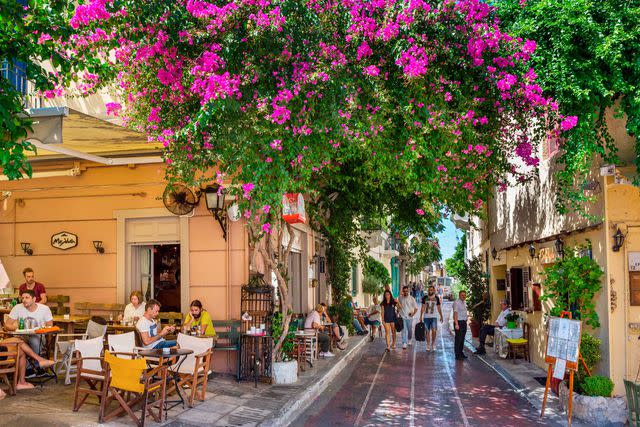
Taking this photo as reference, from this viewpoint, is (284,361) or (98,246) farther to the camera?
(98,246)

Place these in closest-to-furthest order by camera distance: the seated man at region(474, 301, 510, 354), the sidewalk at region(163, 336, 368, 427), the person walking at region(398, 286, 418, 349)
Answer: the sidewalk at region(163, 336, 368, 427)
the seated man at region(474, 301, 510, 354)
the person walking at region(398, 286, 418, 349)

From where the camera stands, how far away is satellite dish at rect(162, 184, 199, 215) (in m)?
11.4

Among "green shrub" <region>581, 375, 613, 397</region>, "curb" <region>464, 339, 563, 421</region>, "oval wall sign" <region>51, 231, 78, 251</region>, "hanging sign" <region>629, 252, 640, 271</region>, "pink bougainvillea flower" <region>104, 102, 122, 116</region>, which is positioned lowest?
"curb" <region>464, 339, 563, 421</region>

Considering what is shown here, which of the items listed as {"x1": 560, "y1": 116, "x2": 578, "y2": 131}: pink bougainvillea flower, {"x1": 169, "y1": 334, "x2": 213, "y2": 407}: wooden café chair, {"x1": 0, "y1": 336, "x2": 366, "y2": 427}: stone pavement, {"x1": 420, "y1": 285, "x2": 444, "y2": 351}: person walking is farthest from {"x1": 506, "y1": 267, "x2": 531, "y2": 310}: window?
{"x1": 169, "y1": 334, "x2": 213, "y2": 407}: wooden café chair

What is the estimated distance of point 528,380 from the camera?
455 inches

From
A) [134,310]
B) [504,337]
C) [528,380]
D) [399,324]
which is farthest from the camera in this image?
[399,324]

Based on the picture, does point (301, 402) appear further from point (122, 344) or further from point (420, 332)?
point (420, 332)

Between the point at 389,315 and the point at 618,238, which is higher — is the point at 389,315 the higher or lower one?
the lower one

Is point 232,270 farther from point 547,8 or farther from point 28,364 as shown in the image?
point 547,8

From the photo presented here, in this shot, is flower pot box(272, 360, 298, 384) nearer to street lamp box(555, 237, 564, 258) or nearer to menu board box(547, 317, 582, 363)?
menu board box(547, 317, 582, 363)

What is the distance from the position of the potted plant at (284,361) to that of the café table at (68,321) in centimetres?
343

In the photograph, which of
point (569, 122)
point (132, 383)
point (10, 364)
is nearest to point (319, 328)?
point (10, 364)

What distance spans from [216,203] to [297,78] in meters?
3.83

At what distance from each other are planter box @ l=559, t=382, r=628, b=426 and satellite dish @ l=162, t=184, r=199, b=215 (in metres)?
7.23
